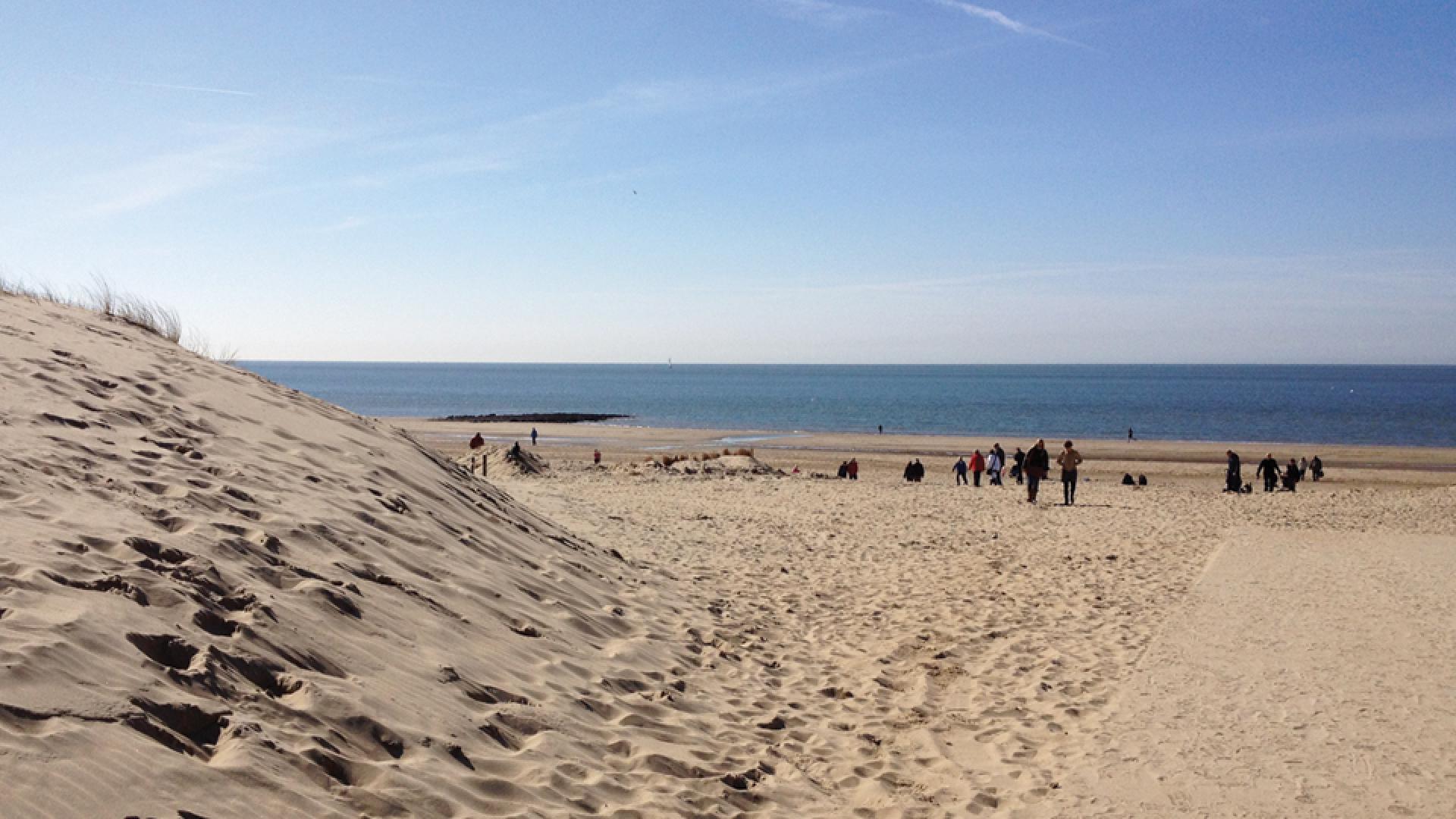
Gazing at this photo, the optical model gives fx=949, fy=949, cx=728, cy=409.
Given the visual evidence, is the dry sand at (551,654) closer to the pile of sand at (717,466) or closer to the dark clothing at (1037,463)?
the dark clothing at (1037,463)

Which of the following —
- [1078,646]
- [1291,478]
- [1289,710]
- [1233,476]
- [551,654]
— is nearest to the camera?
[551,654]

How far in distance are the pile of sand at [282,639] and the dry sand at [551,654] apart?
0.02 meters

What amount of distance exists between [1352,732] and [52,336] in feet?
36.4

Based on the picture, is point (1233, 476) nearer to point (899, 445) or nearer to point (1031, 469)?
point (1031, 469)

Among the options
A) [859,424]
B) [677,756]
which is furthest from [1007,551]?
[859,424]

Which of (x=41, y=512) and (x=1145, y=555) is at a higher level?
(x=41, y=512)

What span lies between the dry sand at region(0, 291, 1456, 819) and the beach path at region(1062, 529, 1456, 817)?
33mm

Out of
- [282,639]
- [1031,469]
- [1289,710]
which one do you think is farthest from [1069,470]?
[282,639]

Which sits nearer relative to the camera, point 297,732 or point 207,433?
point 297,732

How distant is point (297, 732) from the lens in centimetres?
414

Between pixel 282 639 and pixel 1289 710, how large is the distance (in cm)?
669

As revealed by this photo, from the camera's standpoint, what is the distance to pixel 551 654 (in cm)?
648

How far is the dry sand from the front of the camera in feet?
13.1

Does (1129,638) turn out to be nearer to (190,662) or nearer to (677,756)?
(677,756)
